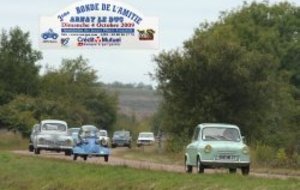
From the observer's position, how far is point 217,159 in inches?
1027

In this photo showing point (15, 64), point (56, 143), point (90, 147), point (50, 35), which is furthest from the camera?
point (15, 64)

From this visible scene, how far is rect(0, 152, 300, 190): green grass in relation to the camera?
65.2 feet

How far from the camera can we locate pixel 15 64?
85.3m

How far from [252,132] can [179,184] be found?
27.2m

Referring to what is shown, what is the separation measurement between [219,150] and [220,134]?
4.04 feet

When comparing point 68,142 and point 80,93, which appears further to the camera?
point 80,93

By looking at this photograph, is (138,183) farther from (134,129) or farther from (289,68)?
(134,129)

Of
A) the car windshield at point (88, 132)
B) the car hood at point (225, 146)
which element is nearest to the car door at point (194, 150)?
the car hood at point (225, 146)

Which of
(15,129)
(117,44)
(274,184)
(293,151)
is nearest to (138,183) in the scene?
(274,184)

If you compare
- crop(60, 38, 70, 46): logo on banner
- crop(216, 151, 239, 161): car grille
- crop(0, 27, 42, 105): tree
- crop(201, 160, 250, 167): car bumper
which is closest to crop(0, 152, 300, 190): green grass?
crop(201, 160, 250, 167): car bumper

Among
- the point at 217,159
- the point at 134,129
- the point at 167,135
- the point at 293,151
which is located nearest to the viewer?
the point at 217,159

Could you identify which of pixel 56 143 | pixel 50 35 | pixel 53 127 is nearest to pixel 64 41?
pixel 50 35

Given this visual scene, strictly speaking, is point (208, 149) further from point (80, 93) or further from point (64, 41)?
point (80, 93)

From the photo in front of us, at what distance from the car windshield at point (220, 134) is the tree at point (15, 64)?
59509 millimetres
